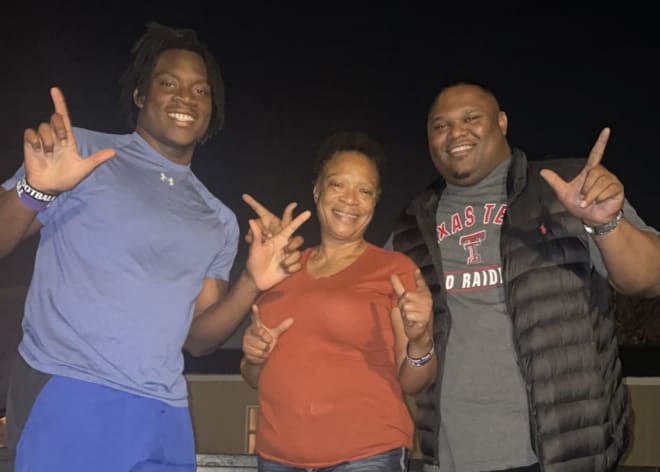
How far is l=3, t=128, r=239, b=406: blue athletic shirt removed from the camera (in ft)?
7.23

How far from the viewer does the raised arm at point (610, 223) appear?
7.14 feet

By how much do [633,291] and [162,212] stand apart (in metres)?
1.58

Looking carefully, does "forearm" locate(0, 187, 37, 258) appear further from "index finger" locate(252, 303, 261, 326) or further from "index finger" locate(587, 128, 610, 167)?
"index finger" locate(587, 128, 610, 167)

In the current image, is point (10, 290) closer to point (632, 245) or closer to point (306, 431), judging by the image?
point (306, 431)

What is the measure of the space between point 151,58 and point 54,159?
0.78 metres

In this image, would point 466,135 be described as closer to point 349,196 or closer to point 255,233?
point 349,196

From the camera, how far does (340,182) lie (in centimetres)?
254

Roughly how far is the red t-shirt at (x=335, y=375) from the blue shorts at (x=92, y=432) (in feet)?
1.08

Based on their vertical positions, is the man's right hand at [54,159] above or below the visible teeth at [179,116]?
below

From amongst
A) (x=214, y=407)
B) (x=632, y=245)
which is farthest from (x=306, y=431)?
(x=214, y=407)

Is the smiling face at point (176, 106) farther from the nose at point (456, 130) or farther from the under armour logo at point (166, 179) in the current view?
the nose at point (456, 130)

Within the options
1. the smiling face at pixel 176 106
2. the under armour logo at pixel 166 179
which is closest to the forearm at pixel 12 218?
the under armour logo at pixel 166 179

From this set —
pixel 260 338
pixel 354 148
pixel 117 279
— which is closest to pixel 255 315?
pixel 260 338

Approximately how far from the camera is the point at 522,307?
98.9 inches
